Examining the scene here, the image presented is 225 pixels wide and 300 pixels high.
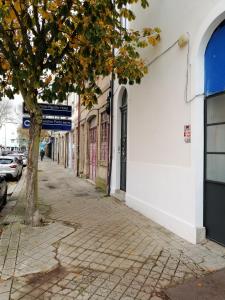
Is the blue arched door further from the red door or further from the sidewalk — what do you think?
the red door

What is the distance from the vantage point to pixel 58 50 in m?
7.08

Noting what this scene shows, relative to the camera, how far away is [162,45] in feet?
23.5

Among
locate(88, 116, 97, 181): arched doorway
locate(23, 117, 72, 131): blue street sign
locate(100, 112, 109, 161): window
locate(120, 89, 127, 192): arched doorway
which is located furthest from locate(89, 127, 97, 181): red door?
locate(23, 117, 72, 131): blue street sign

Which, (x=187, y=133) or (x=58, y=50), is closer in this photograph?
(x=187, y=133)

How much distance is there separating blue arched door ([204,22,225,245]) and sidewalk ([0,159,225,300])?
42 centimetres

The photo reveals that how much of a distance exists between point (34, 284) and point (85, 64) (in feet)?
14.8

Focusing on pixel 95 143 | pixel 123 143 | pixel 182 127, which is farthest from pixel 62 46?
pixel 95 143

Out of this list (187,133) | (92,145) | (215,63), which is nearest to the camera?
(215,63)

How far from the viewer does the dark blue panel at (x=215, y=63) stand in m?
5.23

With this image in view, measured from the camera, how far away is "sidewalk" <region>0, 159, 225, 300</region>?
4.02m

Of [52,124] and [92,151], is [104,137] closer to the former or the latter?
[92,151]

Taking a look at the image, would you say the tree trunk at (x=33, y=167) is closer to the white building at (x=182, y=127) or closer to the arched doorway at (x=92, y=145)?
the white building at (x=182, y=127)

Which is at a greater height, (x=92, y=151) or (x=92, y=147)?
(x=92, y=147)

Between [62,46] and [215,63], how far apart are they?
3283 mm
